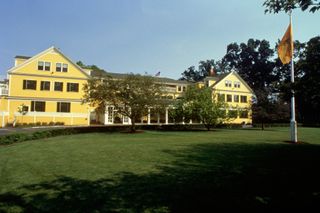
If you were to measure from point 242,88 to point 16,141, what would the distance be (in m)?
46.0

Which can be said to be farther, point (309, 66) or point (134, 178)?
point (309, 66)

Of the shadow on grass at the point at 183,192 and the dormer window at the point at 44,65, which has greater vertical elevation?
the dormer window at the point at 44,65

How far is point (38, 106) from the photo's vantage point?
39062 mm

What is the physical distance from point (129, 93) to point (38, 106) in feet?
55.4

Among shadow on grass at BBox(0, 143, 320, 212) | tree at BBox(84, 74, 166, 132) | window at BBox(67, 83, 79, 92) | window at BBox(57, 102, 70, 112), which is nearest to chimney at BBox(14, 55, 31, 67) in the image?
window at BBox(67, 83, 79, 92)

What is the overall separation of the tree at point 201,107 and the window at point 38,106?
62.5 ft

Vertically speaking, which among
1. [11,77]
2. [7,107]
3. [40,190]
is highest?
[11,77]

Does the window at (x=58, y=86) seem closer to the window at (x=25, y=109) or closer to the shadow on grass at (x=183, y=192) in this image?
the window at (x=25, y=109)

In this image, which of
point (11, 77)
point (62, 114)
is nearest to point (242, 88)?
point (62, 114)

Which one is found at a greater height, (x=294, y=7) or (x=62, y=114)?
(x=294, y=7)

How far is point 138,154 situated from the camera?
13047mm

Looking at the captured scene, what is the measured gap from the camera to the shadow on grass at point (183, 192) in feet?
18.6

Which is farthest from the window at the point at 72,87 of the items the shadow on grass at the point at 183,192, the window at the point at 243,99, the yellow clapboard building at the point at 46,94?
the shadow on grass at the point at 183,192

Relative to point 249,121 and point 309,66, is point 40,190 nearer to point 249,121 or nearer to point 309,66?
point 309,66
